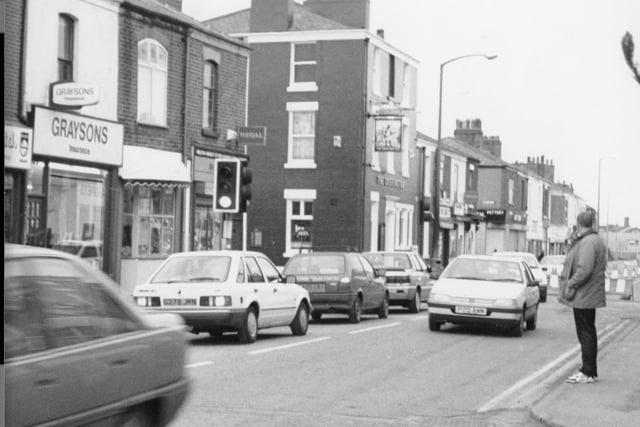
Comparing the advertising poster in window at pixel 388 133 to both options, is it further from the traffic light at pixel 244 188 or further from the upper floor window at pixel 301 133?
the traffic light at pixel 244 188

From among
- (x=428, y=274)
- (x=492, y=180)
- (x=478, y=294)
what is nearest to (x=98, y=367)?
(x=478, y=294)

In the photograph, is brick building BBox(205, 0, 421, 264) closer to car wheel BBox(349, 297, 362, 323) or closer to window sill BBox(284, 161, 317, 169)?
window sill BBox(284, 161, 317, 169)

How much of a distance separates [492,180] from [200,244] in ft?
155

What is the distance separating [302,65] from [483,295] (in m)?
25.5

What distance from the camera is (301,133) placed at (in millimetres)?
44500

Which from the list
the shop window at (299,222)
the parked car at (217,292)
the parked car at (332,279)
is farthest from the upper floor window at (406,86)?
the parked car at (217,292)

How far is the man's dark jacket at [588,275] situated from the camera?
42.1 ft

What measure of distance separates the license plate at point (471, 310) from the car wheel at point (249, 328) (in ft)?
14.9

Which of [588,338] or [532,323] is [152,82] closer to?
[532,323]

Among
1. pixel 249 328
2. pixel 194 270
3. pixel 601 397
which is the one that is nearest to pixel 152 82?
pixel 194 270

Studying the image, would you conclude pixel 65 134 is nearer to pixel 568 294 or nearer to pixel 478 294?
pixel 478 294

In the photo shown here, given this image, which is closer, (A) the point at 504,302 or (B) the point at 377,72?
(A) the point at 504,302

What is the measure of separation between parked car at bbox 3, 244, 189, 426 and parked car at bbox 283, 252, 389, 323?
1505 cm

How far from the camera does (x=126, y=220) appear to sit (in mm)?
27375
